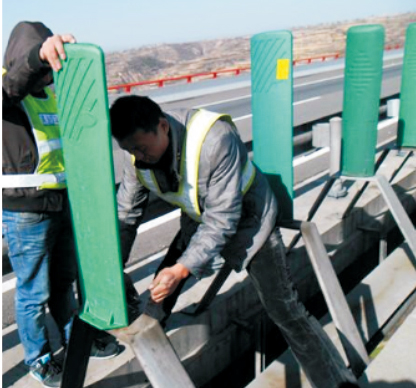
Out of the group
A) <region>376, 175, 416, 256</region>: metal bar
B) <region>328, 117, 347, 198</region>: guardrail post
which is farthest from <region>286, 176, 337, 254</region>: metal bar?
<region>376, 175, 416, 256</region>: metal bar

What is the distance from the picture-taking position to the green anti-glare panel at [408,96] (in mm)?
4797

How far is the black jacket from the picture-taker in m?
2.43

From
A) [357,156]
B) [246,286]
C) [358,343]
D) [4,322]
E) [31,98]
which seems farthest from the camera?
[357,156]

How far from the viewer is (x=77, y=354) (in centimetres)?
254

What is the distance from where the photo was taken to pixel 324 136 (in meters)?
5.22

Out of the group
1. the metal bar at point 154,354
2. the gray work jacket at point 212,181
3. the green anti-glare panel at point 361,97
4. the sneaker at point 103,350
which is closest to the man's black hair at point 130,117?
the gray work jacket at point 212,181

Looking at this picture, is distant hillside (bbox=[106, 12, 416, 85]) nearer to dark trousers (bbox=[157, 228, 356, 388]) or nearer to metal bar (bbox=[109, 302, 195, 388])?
dark trousers (bbox=[157, 228, 356, 388])

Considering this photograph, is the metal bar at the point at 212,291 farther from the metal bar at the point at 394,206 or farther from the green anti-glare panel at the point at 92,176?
the metal bar at the point at 394,206

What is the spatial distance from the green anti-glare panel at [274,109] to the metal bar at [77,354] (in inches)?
61.3

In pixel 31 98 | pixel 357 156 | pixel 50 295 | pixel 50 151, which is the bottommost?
pixel 50 295

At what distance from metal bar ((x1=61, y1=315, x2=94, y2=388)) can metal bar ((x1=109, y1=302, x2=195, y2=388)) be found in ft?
1.15

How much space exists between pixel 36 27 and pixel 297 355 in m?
2.19

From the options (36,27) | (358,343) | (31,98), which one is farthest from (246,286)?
(36,27)

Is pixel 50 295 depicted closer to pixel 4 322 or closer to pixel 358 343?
pixel 4 322
